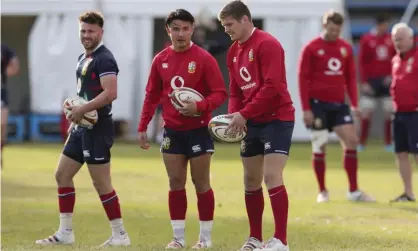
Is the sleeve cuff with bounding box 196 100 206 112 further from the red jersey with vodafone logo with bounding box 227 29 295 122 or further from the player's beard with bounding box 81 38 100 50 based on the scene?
the player's beard with bounding box 81 38 100 50

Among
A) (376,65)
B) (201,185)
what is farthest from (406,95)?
(376,65)

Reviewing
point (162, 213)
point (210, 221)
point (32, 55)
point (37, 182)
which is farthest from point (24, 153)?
point (210, 221)

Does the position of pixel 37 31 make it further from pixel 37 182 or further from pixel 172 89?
pixel 172 89

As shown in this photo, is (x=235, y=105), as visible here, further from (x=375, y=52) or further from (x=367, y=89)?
(x=367, y=89)

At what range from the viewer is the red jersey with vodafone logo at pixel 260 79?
318 inches

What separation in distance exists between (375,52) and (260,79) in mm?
12814

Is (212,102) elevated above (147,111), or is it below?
above

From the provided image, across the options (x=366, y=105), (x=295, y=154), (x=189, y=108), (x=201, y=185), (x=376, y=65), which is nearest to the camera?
(x=189, y=108)

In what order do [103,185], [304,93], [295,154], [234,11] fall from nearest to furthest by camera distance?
[234,11] → [103,185] → [304,93] → [295,154]

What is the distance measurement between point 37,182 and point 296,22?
950cm

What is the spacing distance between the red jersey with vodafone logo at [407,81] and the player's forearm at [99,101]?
4678mm

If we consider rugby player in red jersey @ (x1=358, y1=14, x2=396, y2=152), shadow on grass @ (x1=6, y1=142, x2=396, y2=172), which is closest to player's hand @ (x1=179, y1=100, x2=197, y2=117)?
shadow on grass @ (x1=6, y1=142, x2=396, y2=172)

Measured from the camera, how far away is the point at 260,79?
8242 millimetres

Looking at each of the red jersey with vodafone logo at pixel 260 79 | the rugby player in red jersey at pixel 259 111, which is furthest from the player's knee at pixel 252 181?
the red jersey with vodafone logo at pixel 260 79
